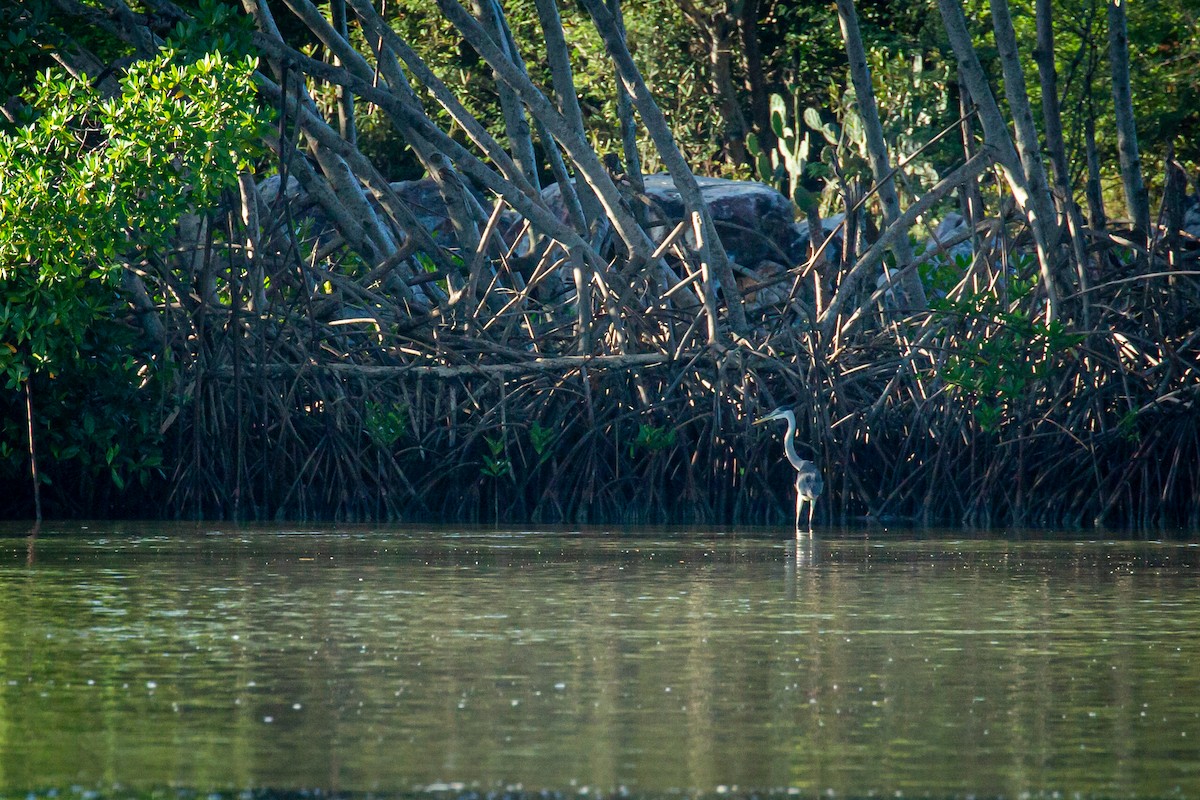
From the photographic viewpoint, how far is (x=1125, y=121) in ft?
46.3

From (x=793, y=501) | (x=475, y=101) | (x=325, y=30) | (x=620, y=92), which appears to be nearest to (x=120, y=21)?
(x=325, y=30)

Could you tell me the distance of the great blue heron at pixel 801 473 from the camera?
12.2 m

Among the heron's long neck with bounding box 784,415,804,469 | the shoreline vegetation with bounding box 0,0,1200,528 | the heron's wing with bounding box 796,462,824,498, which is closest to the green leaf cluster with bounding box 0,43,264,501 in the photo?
the shoreline vegetation with bounding box 0,0,1200,528

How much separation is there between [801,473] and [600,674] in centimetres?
685

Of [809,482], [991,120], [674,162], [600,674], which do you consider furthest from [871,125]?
[600,674]

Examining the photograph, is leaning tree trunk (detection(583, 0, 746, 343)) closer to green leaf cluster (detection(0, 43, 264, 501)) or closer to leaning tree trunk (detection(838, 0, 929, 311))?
leaning tree trunk (detection(838, 0, 929, 311))

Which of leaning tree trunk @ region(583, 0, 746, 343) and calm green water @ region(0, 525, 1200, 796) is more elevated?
leaning tree trunk @ region(583, 0, 746, 343)

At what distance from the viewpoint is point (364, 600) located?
24.4 ft

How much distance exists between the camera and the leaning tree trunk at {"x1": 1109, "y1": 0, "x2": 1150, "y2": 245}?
1393cm

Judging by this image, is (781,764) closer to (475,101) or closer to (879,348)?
(879,348)

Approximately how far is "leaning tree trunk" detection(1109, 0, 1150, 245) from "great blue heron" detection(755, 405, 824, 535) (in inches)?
119

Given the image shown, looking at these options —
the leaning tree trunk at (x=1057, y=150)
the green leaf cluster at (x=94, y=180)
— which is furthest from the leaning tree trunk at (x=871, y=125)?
the green leaf cluster at (x=94, y=180)

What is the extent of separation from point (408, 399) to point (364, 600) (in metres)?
6.15

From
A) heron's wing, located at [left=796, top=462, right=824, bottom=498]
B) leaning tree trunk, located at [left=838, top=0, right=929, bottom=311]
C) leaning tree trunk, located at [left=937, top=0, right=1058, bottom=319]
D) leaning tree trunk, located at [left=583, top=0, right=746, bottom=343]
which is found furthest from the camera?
leaning tree trunk, located at [left=838, top=0, right=929, bottom=311]
